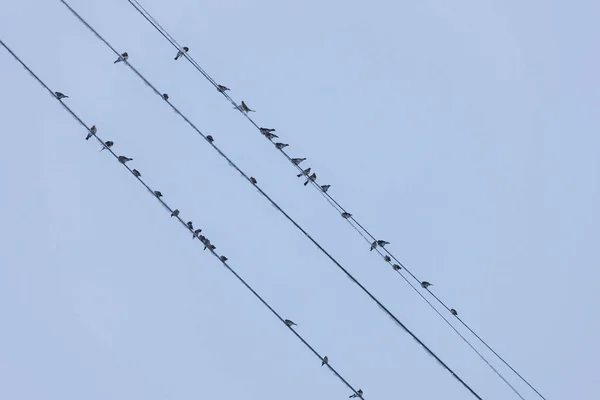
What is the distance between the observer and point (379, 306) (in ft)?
59.5

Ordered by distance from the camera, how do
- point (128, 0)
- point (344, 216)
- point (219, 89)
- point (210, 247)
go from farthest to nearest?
point (344, 216), point (210, 247), point (128, 0), point (219, 89)

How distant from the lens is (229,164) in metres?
19.4

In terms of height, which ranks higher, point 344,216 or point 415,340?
point 344,216

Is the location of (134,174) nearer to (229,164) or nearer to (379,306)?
(229,164)

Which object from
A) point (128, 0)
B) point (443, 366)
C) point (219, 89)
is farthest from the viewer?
point (128, 0)

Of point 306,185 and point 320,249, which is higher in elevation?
point 306,185

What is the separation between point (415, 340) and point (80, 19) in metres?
10.1

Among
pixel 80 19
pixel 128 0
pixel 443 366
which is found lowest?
pixel 443 366

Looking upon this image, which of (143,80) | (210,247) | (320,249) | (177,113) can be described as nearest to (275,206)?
(320,249)

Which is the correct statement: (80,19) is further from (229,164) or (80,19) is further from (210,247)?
(210,247)

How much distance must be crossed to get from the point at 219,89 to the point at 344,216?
6.53 m

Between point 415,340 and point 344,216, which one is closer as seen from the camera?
point 415,340

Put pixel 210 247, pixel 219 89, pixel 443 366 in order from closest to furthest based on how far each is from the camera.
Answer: pixel 443 366, pixel 219 89, pixel 210 247

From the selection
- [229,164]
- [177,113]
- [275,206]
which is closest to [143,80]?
[177,113]
